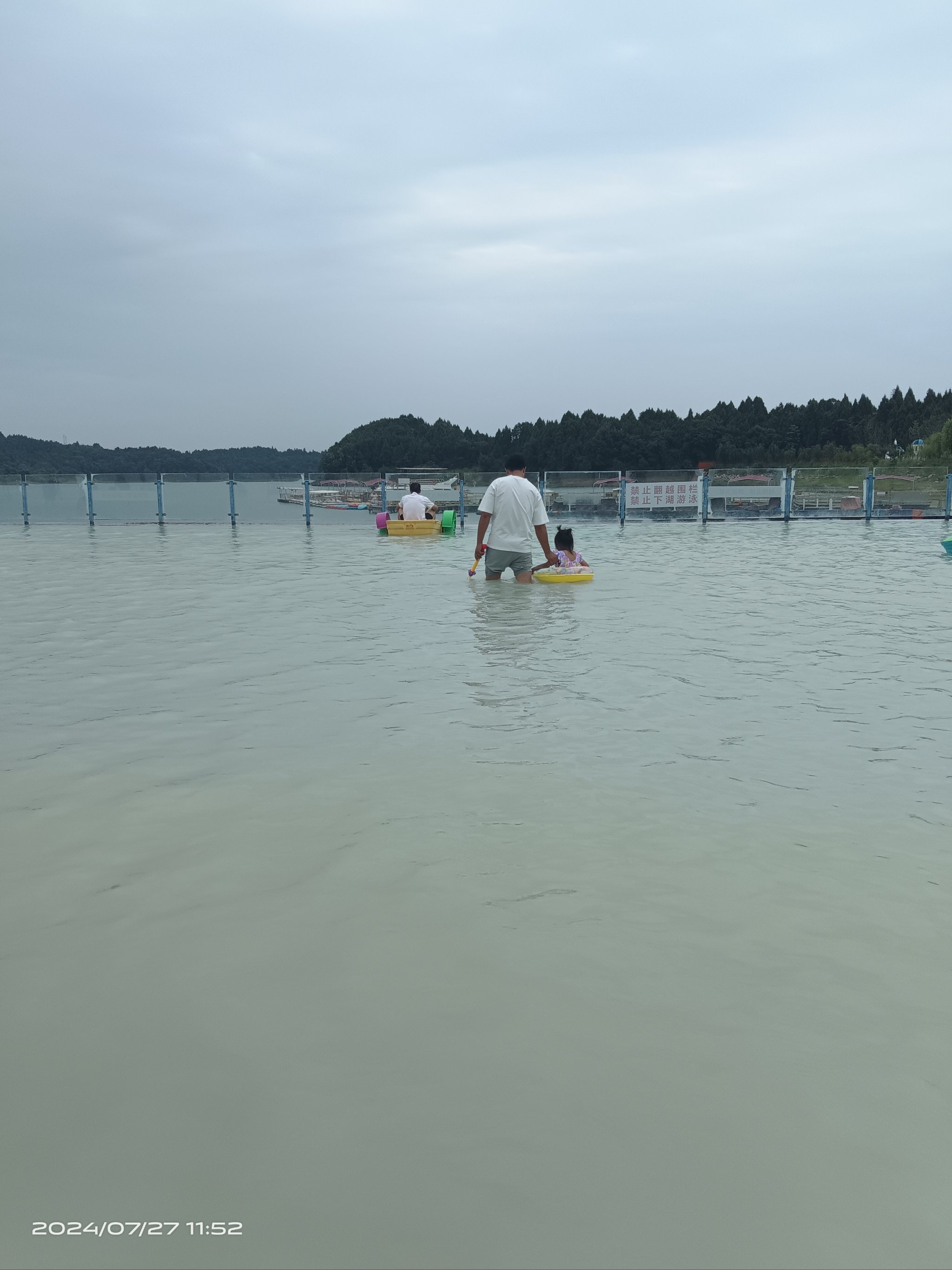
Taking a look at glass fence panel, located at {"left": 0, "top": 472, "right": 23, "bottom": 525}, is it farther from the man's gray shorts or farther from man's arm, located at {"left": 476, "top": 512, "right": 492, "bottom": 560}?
man's arm, located at {"left": 476, "top": 512, "right": 492, "bottom": 560}

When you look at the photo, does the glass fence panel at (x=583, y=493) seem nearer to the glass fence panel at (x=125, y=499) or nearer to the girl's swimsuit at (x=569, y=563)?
the glass fence panel at (x=125, y=499)

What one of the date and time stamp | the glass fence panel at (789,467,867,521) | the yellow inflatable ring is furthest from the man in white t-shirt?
the glass fence panel at (789,467,867,521)

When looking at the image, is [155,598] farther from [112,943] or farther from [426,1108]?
[426,1108]

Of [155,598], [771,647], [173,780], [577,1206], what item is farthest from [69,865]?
[155,598]

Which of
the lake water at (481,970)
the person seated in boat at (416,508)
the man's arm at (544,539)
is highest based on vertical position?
the person seated in boat at (416,508)

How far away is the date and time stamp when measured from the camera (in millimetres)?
2318

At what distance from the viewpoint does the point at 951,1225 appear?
7.63 feet

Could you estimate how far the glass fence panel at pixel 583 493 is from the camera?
115 feet

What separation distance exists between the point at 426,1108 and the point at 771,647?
8.01 meters

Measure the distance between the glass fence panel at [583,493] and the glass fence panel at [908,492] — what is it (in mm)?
8900

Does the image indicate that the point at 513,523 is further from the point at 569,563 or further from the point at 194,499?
the point at 194,499

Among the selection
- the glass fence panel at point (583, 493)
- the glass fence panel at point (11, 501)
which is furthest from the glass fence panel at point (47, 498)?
the glass fence panel at point (583, 493)

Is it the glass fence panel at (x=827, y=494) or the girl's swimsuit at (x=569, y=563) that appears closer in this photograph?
the girl's swimsuit at (x=569, y=563)

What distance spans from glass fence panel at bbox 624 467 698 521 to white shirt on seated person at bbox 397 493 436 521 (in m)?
8.74
